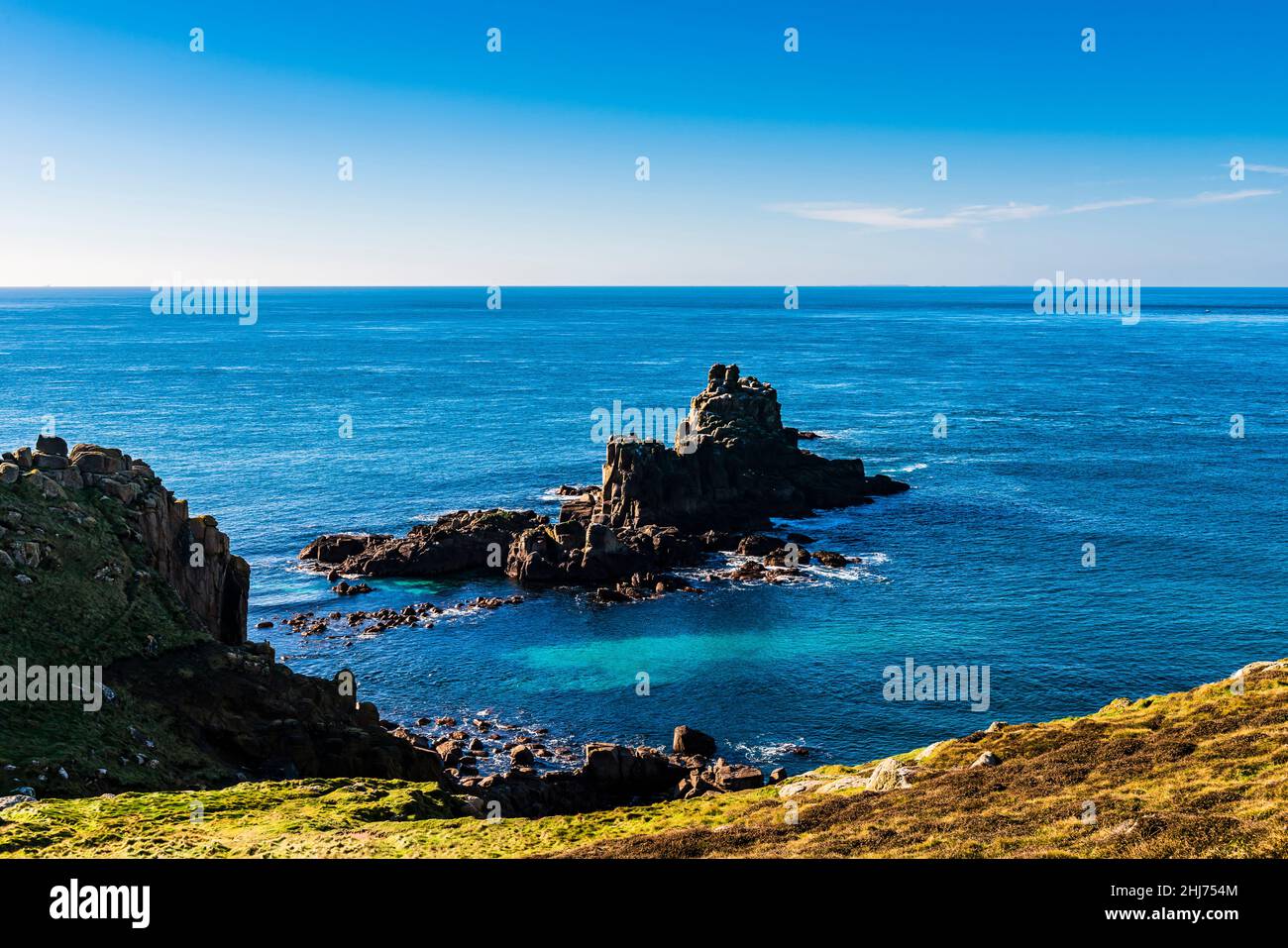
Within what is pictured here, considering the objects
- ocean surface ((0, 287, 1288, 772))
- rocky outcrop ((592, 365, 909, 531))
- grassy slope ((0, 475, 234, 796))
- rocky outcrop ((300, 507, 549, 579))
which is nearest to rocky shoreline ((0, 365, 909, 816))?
grassy slope ((0, 475, 234, 796))

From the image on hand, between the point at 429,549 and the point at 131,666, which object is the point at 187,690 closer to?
the point at 131,666

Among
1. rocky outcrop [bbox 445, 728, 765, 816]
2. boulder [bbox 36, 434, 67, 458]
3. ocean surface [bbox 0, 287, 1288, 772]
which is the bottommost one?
rocky outcrop [bbox 445, 728, 765, 816]

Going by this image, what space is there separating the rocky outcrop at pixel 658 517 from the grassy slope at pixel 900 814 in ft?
168

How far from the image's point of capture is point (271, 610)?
278ft

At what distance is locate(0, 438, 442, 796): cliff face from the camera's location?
127ft

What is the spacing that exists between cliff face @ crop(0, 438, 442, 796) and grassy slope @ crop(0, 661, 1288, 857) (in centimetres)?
411

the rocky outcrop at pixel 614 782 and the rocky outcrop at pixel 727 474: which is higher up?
the rocky outcrop at pixel 727 474

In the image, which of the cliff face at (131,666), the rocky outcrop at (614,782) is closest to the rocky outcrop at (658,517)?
the rocky outcrop at (614,782)

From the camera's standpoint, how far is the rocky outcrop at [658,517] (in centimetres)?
9438

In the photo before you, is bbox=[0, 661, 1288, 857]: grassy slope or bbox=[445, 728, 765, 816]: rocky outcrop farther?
bbox=[445, 728, 765, 816]: rocky outcrop

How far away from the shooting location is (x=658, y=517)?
4173 inches

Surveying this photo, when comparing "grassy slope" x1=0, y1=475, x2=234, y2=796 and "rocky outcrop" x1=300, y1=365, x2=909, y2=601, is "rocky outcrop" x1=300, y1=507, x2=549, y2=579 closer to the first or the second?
"rocky outcrop" x1=300, y1=365, x2=909, y2=601

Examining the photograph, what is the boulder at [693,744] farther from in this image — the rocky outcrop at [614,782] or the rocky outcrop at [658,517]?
the rocky outcrop at [658,517]
